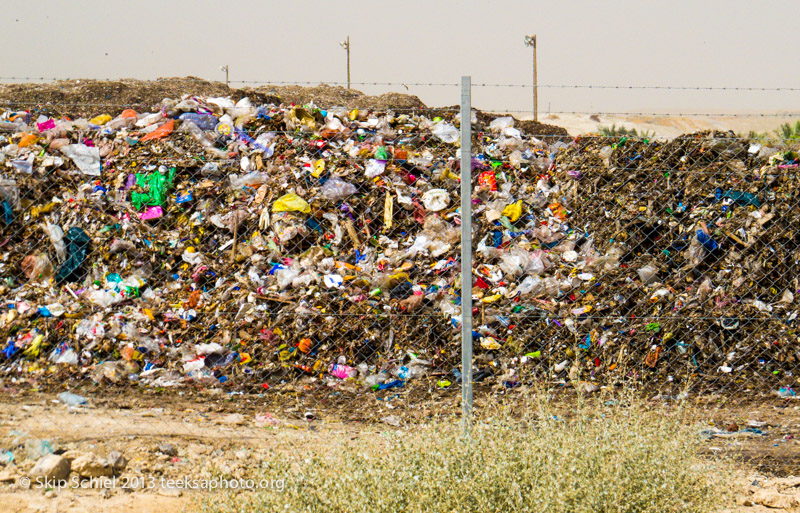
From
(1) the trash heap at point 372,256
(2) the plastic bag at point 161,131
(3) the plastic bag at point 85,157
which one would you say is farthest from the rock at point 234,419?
(2) the plastic bag at point 161,131

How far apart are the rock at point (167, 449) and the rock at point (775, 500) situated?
3.17 m

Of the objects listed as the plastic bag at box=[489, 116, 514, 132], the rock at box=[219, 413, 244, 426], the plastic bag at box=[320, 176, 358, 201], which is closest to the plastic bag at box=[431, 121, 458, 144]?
the plastic bag at box=[489, 116, 514, 132]

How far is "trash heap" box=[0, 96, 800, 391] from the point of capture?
5242mm

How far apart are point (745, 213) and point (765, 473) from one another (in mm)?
3033

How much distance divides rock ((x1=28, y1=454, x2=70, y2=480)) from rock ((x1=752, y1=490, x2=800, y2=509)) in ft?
11.7

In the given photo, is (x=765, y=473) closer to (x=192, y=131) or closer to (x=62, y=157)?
(x=192, y=131)

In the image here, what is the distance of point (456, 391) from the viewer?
16.6 feet

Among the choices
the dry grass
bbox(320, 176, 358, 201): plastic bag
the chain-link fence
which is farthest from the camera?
bbox(320, 176, 358, 201): plastic bag

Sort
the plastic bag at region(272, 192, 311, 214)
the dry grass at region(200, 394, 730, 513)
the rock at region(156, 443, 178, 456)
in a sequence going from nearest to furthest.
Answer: the dry grass at region(200, 394, 730, 513)
the rock at region(156, 443, 178, 456)
the plastic bag at region(272, 192, 311, 214)

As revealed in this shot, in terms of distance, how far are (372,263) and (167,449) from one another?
2458mm

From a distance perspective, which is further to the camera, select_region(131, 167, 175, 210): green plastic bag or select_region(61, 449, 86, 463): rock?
select_region(131, 167, 175, 210): green plastic bag

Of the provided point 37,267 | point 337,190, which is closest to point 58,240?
point 37,267

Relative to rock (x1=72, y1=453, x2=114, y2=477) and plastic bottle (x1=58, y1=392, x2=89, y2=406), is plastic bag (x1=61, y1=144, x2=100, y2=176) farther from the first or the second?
rock (x1=72, y1=453, x2=114, y2=477)

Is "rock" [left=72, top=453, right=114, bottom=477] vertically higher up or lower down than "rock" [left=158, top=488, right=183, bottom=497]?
higher up
